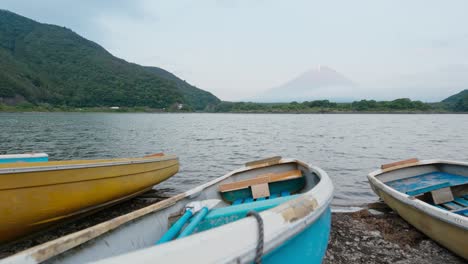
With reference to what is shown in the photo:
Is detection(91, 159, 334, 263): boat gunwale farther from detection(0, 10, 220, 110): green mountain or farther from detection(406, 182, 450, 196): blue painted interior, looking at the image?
detection(0, 10, 220, 110): green mountain

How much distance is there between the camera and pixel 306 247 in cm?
231

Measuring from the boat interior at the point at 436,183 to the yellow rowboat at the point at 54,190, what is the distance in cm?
653

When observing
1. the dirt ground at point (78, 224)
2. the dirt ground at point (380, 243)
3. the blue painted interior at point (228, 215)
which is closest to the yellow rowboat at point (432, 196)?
the dirt ground at point (380, 243)

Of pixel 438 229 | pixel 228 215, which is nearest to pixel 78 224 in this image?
pixel 228 215

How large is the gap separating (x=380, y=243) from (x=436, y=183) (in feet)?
7.97

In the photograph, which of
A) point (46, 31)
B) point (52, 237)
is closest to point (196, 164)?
point (52, 237)

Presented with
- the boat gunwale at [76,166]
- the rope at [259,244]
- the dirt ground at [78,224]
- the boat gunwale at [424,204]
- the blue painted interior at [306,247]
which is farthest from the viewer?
the dirt ground at [78,224]

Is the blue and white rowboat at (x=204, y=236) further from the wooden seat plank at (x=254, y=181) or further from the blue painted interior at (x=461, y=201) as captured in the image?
the blue painted interior at (x=461, y=201)

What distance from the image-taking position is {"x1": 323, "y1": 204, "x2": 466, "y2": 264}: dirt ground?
4.16 m

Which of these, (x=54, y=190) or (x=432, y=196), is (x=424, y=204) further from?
(x=54, y=190)

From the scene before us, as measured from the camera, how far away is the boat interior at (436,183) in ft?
17.3

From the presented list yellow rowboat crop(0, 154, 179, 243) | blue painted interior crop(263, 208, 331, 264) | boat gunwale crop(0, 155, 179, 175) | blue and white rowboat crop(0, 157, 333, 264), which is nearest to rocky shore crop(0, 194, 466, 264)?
yellow rowboat crop(0, 154, 179, 243)

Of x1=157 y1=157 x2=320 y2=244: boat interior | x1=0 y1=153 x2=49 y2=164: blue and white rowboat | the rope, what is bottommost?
x1=157 y1=157 x2=320 y2=244: boat interior

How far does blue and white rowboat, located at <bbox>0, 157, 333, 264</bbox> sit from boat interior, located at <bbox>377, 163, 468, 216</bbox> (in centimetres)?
345
